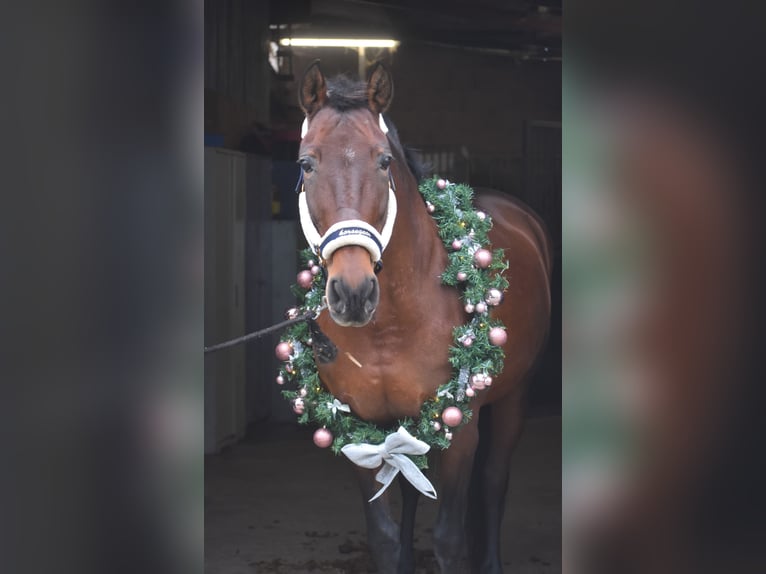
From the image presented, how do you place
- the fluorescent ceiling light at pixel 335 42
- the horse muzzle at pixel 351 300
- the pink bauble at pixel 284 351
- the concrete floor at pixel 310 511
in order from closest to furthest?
the horse muzzle at pixel 351 300 < the pink bauble at pixel 284 351 < the concrete floor at pixel 310 511 < the fluorescent ceiling light at pixel 335 42

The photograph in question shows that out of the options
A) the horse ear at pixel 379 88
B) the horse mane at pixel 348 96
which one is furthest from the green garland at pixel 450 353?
the horse ear at pixel 379 88

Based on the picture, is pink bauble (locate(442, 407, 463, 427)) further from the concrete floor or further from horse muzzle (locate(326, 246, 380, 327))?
the concrete floor

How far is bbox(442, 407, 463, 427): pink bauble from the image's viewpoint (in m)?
3.69

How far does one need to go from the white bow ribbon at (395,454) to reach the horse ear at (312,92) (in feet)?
3.63

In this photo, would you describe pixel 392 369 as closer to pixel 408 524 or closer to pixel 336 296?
pixel 336 296

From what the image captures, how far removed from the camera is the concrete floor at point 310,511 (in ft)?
16.6

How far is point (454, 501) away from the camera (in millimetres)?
3881

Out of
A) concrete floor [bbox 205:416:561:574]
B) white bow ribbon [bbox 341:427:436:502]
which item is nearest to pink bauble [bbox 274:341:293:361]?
white bow ribbon [bbox 341:427:436:502]

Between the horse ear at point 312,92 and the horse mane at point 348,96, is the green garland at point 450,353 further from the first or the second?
the horse ear at point 312,92
